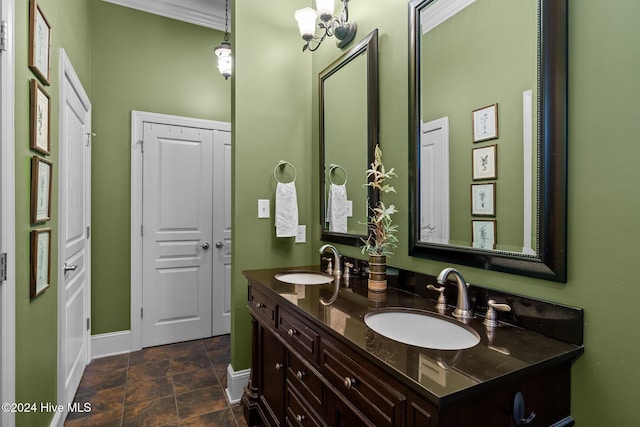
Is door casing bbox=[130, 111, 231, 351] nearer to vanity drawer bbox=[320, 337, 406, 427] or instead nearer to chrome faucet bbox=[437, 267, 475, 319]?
vanity drawer bbox=[320, 337, 406, 427]

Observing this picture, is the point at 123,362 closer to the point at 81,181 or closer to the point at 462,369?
the point at 81,181

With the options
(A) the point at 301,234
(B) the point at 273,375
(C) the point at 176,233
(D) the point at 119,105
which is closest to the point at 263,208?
(A) the point at 301,234

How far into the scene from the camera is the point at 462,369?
76 cm

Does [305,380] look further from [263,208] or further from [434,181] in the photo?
[263,208]

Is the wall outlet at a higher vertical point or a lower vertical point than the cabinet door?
higher

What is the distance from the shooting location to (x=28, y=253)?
1.38 m

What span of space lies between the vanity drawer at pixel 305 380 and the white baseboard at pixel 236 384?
0.83 meters

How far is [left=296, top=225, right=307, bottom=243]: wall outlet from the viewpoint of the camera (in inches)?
92.5

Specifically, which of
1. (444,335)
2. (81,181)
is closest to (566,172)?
(444,335)

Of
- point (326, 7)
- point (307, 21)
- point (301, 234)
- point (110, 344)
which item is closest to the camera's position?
point (326, 7)

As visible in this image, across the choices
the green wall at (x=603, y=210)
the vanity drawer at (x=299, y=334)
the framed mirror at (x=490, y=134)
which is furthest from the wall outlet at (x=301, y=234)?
the green wall at (x=603, y=210)

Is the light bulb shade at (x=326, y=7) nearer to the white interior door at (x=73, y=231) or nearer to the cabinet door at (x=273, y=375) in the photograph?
the white interior door at (x=73, y=231)

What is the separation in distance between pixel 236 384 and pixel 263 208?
1172 mm

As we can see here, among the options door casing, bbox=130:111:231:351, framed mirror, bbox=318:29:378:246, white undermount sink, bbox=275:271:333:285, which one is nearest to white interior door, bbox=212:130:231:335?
door casing, bbox=130:111:231:351
